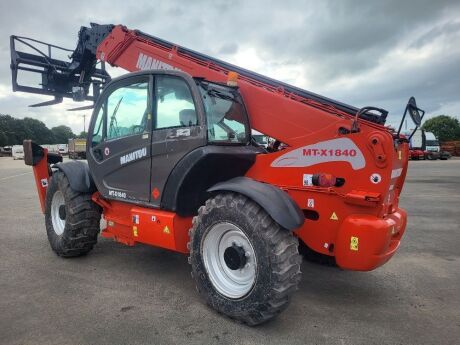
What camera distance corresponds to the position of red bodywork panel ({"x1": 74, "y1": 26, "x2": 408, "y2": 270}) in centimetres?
341

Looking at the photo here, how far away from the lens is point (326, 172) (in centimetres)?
368

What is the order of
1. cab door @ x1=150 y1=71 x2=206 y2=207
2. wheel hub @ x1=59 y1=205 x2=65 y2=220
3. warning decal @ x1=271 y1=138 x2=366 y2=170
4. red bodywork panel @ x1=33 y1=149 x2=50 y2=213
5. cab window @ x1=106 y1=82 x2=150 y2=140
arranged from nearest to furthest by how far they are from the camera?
warning decal @ x1=271 y1=138 x2=366 y2=170 < cab door @ x1=150 y1=71 x2=206 y2=207 < cab window @ x1=106 y1=82 x2=150 y2=140 < wheel hub @ x1=59 y1=205 x2=65 y2=220 < red bodywork panel @ x1=33 y1=149 x2=50 y2=213

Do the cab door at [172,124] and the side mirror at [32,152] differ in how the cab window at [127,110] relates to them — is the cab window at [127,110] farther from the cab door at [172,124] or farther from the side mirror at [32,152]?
the side mirror at [32,152]

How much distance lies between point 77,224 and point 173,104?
2.22 meters

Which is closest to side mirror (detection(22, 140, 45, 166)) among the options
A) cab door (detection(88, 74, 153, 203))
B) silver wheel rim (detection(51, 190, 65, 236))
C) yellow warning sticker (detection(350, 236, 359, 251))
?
silver wheel rim (detection(51, 190, 65, 236))

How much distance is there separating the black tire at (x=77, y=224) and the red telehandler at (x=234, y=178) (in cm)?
1

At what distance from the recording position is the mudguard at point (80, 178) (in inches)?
209

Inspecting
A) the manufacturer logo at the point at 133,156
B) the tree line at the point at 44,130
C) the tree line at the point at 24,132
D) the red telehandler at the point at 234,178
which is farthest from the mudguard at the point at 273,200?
the tree line at the point at 24,132

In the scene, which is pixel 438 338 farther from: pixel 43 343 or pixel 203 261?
pixel 43 343

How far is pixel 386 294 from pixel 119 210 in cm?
329

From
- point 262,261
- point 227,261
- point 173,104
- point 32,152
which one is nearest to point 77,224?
point 32,152

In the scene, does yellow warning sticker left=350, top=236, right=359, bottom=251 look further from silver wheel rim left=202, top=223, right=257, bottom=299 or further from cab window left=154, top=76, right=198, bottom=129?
cab window left=154, top=76, right=198, bottom=129

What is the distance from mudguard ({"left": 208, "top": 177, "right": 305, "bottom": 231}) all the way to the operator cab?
428 mm

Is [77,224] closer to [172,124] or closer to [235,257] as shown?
[172,124]
